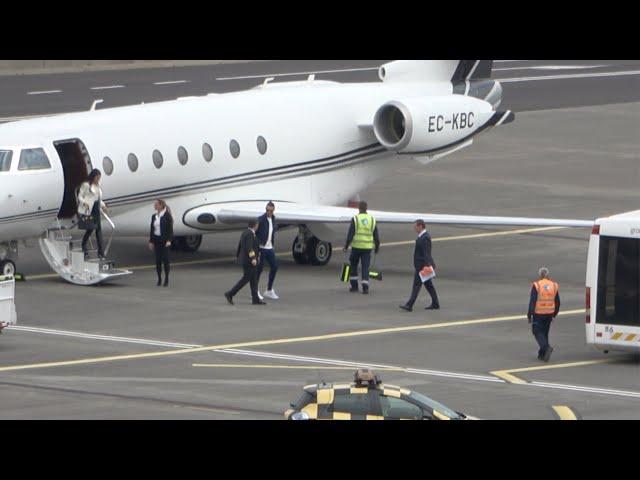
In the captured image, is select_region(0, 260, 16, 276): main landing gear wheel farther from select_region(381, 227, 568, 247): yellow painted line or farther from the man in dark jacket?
select_region(381, 227, 568, 247): yellow painted line

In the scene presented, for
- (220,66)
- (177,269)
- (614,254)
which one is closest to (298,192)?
(177,269)

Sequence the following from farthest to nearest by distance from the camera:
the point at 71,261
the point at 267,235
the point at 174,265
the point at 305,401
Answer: the point at 174,265 → the point at 71,261 → the point at 267,235 → the point at 305,401

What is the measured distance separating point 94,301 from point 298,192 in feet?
20.6

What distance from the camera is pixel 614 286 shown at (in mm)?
21609

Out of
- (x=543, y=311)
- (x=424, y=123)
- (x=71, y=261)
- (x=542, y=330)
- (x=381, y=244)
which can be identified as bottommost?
(x=542, y=330)

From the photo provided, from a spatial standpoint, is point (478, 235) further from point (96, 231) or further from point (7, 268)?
point (7, 268)

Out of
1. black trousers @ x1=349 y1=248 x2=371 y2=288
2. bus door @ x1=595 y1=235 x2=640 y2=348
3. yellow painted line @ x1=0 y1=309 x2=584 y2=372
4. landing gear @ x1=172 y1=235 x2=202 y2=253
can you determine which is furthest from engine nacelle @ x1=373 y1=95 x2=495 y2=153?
bus door @ x1=595 y1=235 x2=640 y2=348

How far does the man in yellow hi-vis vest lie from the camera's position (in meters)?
27.4

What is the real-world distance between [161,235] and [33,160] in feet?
8.74

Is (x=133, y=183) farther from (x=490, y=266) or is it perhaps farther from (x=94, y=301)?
(x=490, y=266)

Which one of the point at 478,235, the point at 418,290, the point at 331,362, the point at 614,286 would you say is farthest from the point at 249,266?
the point at 478,235

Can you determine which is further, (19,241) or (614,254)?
(19,241)

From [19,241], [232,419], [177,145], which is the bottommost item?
[232,419]
